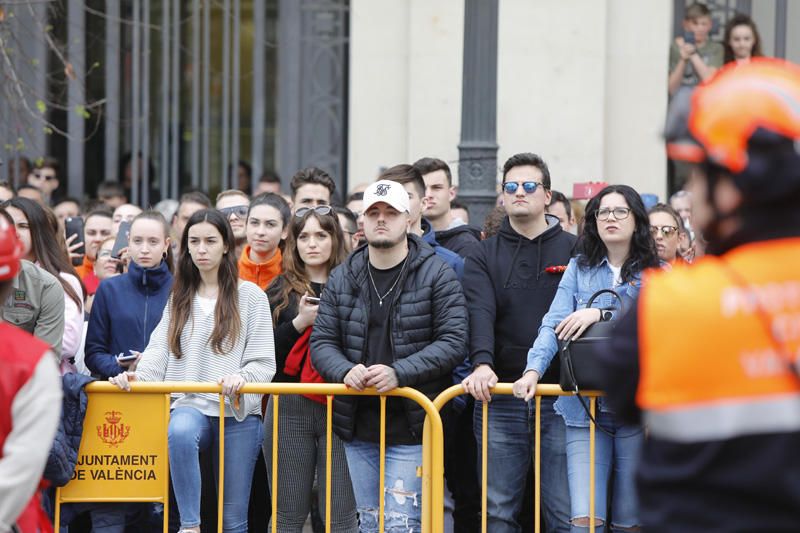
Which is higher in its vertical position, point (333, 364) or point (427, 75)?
point (427, 75)

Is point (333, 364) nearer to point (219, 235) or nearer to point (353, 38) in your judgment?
point (219, 235)

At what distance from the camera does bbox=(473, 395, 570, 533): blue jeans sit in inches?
244

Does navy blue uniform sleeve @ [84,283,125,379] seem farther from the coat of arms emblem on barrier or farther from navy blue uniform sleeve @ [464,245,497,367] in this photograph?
navy blue uniform sleeve @ [464,245,497,367]

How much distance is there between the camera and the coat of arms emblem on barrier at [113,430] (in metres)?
6.08

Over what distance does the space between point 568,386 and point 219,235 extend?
1990 mm

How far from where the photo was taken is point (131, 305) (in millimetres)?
6785

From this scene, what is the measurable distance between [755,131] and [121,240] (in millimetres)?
5622

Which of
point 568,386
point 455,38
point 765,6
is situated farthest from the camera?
point 765,6

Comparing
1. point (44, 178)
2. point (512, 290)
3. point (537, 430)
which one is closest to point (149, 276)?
point (512, 290)

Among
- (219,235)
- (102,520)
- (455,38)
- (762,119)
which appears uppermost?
(455,38)

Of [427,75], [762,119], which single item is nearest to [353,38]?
[427,75]

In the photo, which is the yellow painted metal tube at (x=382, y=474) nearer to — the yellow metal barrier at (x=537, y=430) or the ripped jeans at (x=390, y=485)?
the ripped jeans at (x=390, y=485)

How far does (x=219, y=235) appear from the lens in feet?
21.5

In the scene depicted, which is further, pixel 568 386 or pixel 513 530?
pixel 513 530
